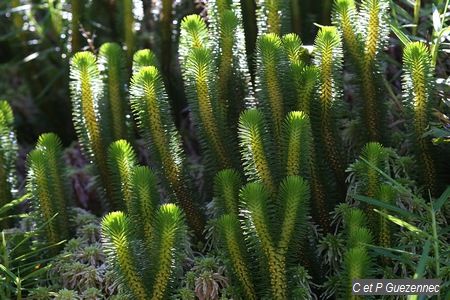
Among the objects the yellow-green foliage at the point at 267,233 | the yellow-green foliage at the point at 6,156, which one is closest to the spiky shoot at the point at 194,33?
the yellow-green foliage at the point at 267,233

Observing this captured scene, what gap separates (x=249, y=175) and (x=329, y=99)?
271 mm

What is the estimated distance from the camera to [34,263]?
1892mm

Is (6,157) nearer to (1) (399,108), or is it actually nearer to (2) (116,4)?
(2) (116,4)

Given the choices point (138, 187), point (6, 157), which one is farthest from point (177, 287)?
point (6, 157)

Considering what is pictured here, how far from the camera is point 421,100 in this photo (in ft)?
6.04

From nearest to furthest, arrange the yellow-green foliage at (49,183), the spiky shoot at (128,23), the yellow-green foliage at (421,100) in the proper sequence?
1. the yellow-green foliage at (421,100)
2. the yellow-green foliage at (49,183)
3. the spiky shoot at (128,23)

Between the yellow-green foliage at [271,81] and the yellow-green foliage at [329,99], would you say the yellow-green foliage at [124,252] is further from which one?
the yellow-green foliage at [329,99]

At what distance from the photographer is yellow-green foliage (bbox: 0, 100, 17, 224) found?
2.08 metres

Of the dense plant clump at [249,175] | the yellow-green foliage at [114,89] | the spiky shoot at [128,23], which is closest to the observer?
the dense plant clump at [249,175]

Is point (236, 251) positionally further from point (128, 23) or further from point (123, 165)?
point (128, 23)

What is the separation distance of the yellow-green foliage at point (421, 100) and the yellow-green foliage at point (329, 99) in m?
0.16

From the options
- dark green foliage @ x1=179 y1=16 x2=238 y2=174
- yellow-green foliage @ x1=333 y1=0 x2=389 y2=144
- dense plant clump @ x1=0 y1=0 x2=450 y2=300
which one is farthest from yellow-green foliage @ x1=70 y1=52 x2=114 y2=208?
yellow-green foliage @ x1=333 y1=0 x2=389 y2=144

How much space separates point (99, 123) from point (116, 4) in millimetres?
671

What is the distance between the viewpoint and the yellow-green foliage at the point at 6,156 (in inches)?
82.0
